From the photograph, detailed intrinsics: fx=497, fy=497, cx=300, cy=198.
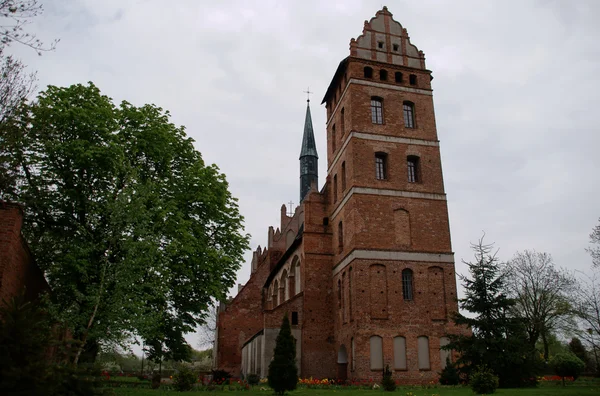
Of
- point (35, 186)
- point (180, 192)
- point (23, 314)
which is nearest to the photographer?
point (23, 314)

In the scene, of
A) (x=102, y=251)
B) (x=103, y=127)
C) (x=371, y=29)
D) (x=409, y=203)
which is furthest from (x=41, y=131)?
(x=371, y=29)

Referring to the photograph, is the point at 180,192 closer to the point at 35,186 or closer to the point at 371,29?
the point at 35,186

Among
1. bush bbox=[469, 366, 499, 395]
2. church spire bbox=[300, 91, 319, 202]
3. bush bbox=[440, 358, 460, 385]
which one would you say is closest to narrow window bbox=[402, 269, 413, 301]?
bush bbox=[440, 358, 460, 385]

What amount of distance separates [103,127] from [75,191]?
2.76 meters

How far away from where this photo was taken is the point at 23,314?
6516 millimetres

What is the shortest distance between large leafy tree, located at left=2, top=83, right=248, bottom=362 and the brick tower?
7645mm

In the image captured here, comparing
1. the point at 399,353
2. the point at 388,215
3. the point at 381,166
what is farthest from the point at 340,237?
the point at 399,353

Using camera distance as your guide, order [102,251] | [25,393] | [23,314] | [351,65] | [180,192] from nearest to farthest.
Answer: [25,393] < [23,314] < [102,251] < [180,192] < [351,65]

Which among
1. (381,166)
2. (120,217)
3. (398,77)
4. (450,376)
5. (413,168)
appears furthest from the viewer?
(398,77)

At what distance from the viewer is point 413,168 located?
30406 millimetres

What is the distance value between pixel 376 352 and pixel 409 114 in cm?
1479

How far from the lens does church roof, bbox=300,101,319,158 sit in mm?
66812

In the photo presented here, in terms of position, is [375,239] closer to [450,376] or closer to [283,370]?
[450,376]

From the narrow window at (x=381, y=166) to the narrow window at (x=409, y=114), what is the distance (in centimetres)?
270
